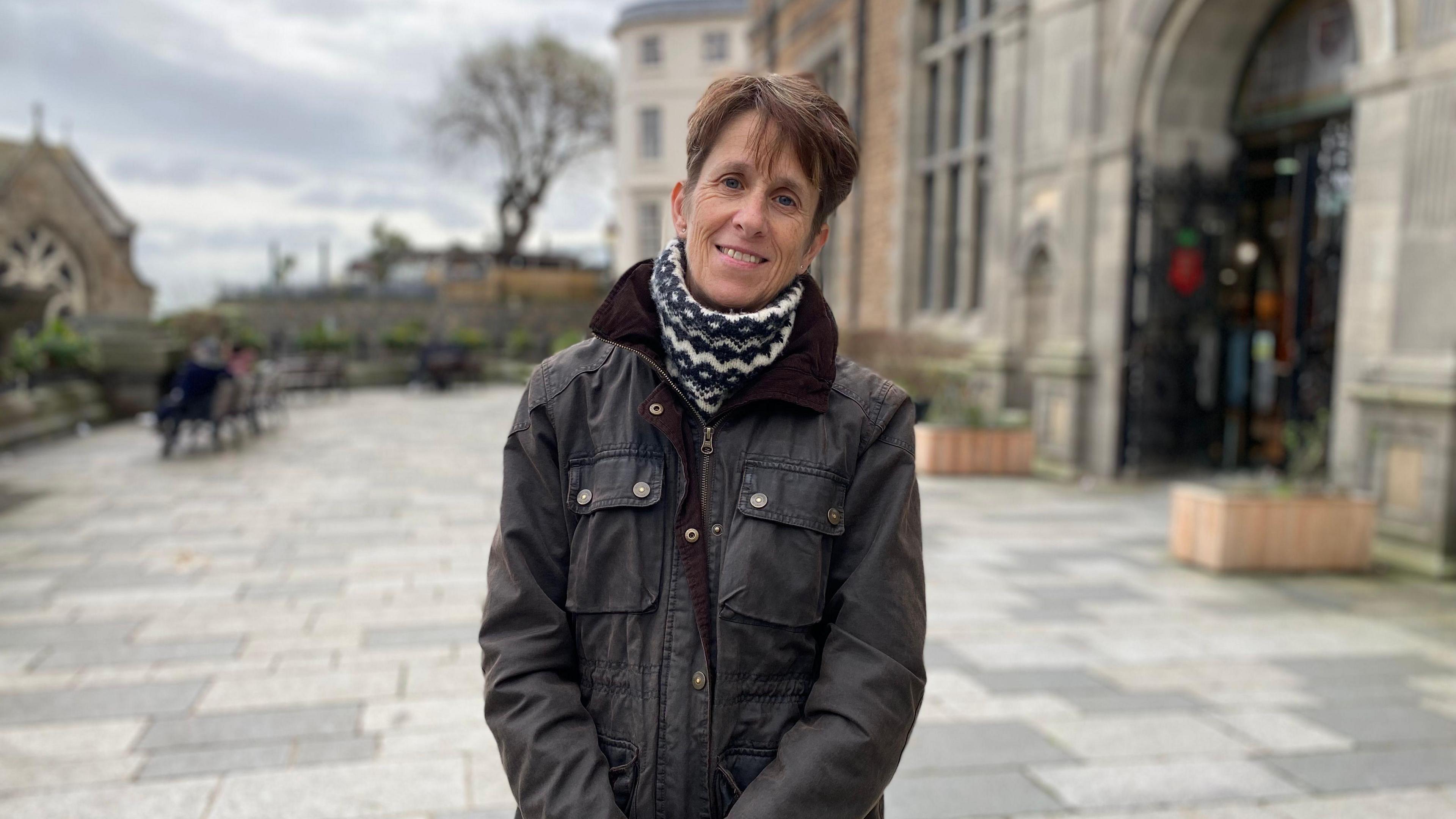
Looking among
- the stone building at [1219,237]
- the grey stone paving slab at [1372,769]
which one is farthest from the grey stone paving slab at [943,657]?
the stone building at [1219,237]

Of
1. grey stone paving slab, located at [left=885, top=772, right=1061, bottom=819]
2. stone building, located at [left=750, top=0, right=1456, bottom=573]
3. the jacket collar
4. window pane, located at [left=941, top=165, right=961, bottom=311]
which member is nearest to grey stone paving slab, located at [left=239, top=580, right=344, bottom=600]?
grey stone paving slab, located at [left=885, top=772, right=1061, bottom=819]

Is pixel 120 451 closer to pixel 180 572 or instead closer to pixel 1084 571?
pixel 180 572

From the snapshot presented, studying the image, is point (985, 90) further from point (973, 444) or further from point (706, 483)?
point (706, 483)

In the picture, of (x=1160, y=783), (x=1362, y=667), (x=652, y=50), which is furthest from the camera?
(x=652, y=50)

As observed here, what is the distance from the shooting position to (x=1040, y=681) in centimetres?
443

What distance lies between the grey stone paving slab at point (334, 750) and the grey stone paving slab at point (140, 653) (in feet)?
4.20

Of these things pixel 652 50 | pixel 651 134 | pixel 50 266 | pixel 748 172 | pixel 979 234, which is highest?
pixel 652 50

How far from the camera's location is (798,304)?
166 centimetres

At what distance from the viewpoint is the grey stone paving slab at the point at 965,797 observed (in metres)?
3.21

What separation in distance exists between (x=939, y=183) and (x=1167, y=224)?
4850mm

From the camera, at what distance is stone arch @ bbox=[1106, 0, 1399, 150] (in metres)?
9.06

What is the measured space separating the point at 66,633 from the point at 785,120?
5026 mm

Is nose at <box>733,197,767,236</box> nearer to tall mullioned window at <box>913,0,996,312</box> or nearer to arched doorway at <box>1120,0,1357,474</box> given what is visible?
arched doorway at <box>1120,0,1357,474</box>

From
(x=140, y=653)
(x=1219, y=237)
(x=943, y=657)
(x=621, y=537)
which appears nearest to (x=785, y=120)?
(x=621, y=537)
